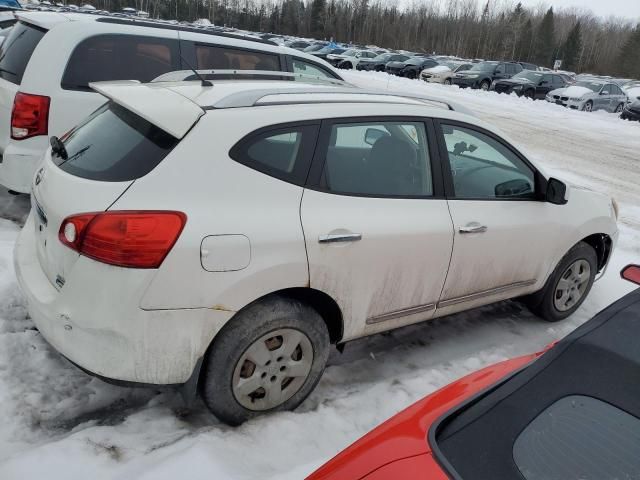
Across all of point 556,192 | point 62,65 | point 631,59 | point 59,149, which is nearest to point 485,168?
point 556,192

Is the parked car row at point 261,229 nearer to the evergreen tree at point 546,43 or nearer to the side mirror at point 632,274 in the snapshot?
the side mirror at point 632,274

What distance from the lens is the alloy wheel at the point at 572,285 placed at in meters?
4.28

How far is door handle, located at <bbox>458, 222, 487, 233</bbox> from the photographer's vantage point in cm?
328

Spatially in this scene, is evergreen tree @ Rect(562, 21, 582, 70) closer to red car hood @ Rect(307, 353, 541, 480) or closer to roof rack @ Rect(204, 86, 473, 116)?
roof rack @ Rect(204, 86, 473, 116)

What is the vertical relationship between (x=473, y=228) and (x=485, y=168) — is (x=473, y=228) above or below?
below

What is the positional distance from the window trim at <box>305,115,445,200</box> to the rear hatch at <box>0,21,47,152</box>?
11.0 ft

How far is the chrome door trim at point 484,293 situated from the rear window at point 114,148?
2.01 meters

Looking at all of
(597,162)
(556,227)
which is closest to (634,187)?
(597,162)

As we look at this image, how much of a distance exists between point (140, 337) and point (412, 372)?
1.87 metres

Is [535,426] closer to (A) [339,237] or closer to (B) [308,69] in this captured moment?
(A) [339,237]

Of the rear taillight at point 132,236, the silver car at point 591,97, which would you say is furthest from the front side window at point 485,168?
the silver car at point 591,97

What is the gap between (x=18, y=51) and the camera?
16.3 ft

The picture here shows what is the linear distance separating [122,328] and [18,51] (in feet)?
13.0

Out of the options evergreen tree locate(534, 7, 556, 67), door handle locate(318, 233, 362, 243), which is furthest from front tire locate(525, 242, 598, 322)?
evergreen tree locate(534, 7, 556, 67)
